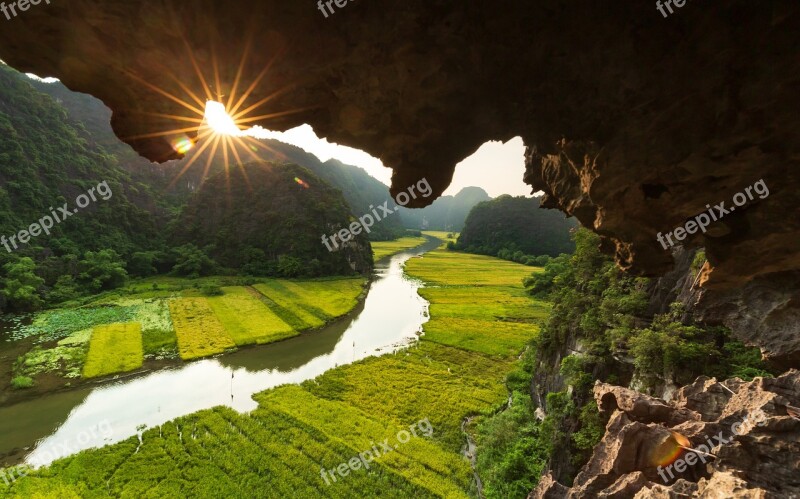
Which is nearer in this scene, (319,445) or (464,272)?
(319,445)

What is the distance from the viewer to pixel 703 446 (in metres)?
7.16

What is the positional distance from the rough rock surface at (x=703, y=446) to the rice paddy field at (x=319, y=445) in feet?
28.9

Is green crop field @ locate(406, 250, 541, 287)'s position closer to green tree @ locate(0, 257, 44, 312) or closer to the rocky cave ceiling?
green tree @ locate(0, 257, 44, 312)

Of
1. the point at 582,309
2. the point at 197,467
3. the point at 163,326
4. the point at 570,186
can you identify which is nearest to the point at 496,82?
the point at 570,186

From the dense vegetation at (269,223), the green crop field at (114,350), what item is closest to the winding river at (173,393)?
the green crop field at (114,350)

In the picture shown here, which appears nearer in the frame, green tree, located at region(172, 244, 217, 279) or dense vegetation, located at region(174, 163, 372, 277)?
green tree, located at region(172, 244, 217, 279)

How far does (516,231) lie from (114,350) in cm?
11689

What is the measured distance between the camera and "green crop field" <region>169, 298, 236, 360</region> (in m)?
30.6

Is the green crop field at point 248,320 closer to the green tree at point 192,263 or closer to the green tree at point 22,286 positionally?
the green tree at point 22,286

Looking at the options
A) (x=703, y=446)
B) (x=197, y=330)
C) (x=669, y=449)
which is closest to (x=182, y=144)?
(x=669, y=449)

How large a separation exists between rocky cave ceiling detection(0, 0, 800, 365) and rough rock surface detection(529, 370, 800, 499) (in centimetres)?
275

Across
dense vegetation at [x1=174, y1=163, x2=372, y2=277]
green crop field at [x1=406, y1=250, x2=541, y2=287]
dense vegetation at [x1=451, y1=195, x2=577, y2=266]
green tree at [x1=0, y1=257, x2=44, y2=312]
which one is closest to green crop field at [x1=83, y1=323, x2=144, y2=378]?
green tree at [x1=0, y1=257, x2=44, y2=312]

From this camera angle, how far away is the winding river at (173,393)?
727 inches

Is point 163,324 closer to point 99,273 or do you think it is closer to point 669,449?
point 99,273
